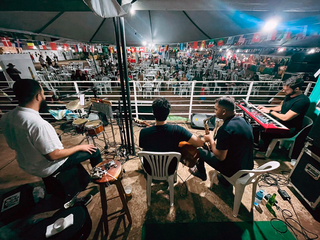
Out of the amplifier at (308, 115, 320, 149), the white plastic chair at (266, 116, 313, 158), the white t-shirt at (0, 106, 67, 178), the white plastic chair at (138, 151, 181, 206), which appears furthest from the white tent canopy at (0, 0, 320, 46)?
the white plastic chair at (266, 116, 313, 158)

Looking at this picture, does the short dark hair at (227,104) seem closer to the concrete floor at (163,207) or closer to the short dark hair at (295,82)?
the concrete floor at (163,207)

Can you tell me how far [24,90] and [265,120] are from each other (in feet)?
13.8

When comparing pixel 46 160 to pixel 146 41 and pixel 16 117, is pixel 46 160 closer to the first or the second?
pixel 16 117

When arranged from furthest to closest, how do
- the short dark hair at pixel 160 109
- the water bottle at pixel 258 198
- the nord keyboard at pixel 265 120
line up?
the nord keyboard at pixel 265 120, the water bottle at pixel 258 198, the short dark hair at pixel 160 109

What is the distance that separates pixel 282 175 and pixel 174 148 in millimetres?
2675

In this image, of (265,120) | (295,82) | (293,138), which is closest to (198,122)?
(265,120)

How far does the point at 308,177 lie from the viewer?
202cm

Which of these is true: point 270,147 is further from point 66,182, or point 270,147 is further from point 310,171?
point 66,182

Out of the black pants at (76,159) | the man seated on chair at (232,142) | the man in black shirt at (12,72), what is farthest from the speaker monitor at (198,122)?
the man in black shirt at (12,72)

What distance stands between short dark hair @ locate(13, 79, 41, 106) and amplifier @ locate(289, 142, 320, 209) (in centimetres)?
410

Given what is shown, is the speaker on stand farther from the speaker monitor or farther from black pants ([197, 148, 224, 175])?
the speaker monitor

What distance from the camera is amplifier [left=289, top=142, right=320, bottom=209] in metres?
1.89

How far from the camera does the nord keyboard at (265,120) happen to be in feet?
8.24

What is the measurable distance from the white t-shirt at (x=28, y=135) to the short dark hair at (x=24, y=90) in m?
0.10
